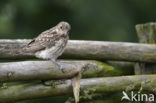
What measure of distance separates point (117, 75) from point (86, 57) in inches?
21.6

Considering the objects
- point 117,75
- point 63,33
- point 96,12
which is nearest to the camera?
point 63,33

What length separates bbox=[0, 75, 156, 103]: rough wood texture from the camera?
5.40m

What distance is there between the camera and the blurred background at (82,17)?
9492 mm

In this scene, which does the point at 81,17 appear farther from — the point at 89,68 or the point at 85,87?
the point at 85,87

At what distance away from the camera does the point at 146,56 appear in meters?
6.17

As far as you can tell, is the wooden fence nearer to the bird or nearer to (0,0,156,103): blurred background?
the bird

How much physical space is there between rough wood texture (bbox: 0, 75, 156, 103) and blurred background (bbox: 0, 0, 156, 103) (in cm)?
357

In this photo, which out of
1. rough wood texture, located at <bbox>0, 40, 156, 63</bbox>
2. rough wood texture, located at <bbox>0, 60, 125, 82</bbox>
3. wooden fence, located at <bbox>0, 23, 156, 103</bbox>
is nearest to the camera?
rough wood texture, located at <bbox>0, 60, 125, 82</bbox>

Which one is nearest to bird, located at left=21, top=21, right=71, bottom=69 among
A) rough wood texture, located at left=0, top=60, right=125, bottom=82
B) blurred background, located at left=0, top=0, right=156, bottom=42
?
rough wood texture, located at left=0, top=60, right=125, bottom=82

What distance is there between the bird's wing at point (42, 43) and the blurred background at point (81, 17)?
337 cm

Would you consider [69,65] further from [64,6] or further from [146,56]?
[64,6]

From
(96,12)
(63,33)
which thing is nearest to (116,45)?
(63,33)

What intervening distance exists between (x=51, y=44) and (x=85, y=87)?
69 cm

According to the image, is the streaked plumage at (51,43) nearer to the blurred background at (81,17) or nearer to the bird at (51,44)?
the bird at (51,44)
